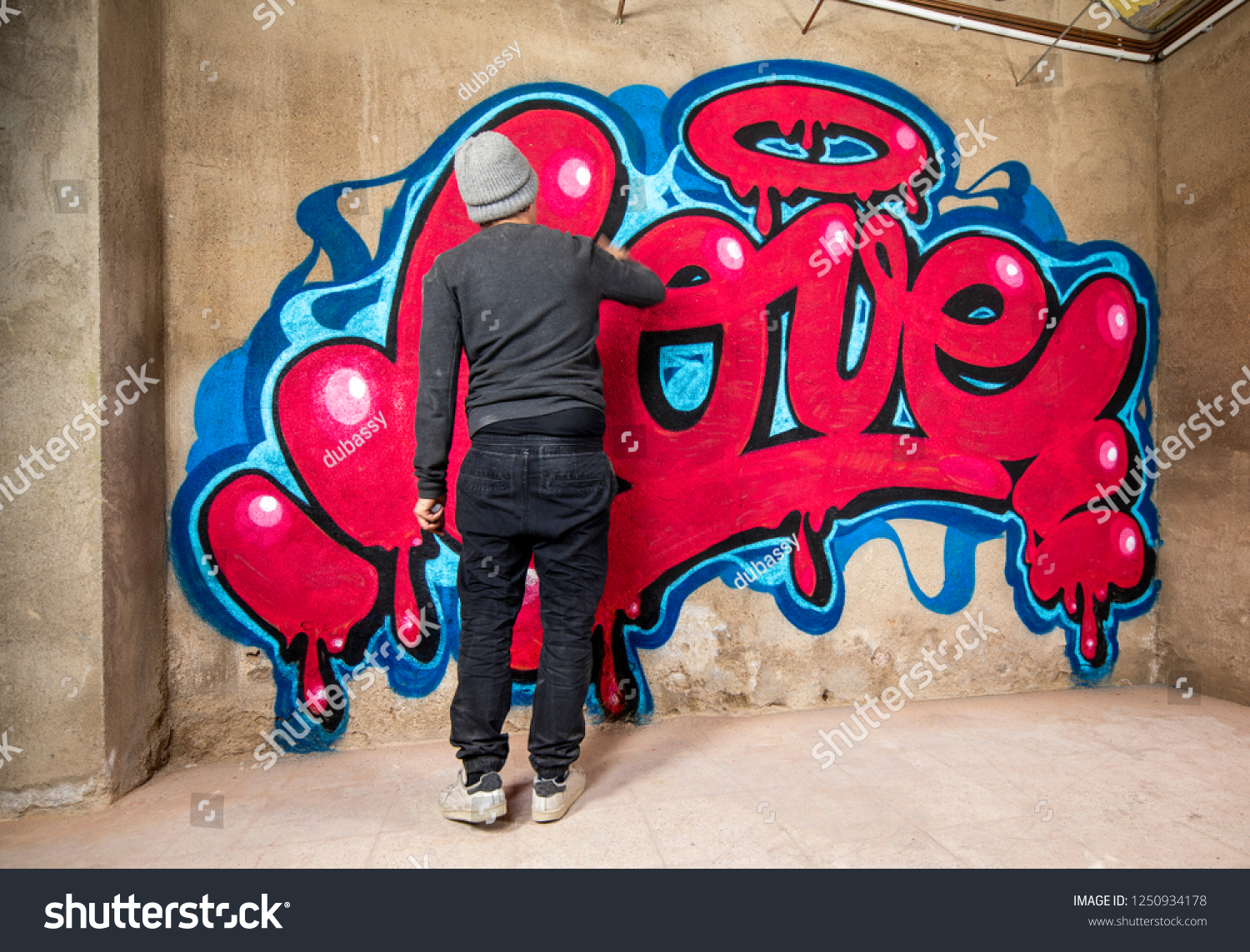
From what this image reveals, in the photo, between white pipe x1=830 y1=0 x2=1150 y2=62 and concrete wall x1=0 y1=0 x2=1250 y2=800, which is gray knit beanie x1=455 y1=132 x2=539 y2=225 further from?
white pipe x1=830 y1=0 x2=1150 y2=62

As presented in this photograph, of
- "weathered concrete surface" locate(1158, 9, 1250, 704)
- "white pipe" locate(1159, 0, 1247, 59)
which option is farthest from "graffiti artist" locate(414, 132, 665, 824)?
"white pipe" locate(1159, 0, 1247, 59)

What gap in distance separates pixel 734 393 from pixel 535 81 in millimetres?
1552

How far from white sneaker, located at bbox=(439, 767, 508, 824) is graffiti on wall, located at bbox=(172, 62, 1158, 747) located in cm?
77

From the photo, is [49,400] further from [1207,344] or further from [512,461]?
[1207,344]

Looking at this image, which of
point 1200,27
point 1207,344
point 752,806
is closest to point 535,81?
point 752,806

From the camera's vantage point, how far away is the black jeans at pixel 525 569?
2.06 m

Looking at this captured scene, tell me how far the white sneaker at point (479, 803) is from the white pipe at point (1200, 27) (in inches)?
174

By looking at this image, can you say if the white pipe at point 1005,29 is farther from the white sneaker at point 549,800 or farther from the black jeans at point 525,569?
the white sneaker at point 549,800

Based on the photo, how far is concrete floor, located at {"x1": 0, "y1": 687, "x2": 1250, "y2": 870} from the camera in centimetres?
191

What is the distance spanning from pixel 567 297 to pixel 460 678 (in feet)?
3.99

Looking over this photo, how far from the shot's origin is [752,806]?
7.15ft

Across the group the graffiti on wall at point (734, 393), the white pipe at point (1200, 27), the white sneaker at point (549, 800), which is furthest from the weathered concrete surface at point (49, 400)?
the white pipe at point (1200, 27)

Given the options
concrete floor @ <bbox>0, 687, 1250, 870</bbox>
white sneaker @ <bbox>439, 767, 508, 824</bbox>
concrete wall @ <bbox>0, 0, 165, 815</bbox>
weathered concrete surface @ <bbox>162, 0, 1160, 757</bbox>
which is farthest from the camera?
weathered concrete surface @ <bbox>162, 0, 1160, 757</bbox>

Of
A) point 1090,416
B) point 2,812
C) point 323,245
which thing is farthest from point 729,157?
point 2,812
